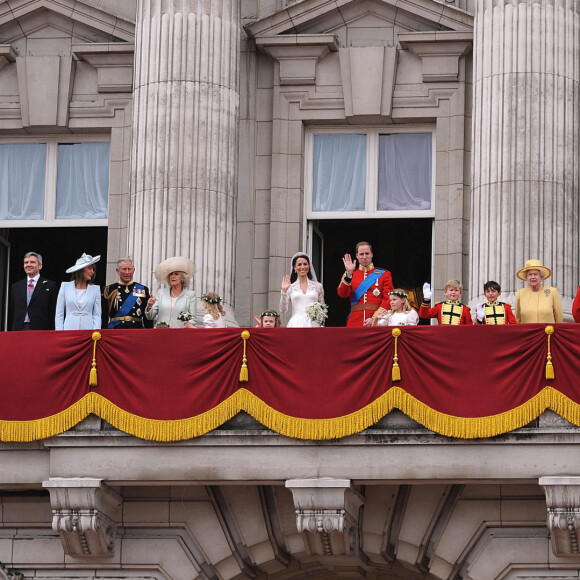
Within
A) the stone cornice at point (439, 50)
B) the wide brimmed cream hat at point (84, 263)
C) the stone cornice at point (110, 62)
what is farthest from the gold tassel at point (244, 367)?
the stone cornice at point (110, 62)

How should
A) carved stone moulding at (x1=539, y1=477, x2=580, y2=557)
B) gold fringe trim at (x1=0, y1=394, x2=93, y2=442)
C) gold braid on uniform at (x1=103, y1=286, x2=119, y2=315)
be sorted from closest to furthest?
1. carved stone moulding at (x1=539, y1=477, x2=580, y2=557)
2. gold fringe trim at (x1=0, y1=394, x2=93, y2=442)
3. gold braid on uniform at (x1=103, y1=286, x2=119, y2=315)

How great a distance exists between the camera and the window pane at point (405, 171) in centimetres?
3347

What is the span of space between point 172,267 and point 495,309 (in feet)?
14.9

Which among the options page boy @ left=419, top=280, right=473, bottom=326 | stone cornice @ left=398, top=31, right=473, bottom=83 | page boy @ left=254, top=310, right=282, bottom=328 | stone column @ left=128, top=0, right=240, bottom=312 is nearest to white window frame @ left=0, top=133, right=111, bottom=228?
stone column @ left=128, top=0, right=240, bottom=312

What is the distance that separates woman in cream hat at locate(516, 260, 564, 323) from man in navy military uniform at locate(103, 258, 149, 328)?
17.1 ft

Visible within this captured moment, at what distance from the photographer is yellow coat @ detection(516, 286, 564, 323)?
28.1 meters

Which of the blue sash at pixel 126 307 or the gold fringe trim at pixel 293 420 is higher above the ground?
the blue sash at pixel 126 307

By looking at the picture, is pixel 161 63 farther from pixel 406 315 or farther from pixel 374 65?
pixel 406 315

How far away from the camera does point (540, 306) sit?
28156 millimetres

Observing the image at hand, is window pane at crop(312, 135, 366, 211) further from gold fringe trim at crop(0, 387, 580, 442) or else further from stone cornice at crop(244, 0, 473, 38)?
gold fringe trim at crop(0, 387, 580, 442)

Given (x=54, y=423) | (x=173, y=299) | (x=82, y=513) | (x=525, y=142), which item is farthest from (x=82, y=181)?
(x=82, y=513)

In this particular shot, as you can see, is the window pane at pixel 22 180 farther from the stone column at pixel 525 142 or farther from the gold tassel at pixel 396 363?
the gold tassel at pixel 396 363

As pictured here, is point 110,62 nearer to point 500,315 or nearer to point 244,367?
point 244,367

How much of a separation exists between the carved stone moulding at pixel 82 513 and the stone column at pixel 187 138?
4.45 metres
